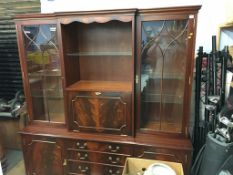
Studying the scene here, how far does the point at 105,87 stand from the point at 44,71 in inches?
25.3

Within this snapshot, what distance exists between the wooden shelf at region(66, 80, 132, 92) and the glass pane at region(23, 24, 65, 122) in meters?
0.23

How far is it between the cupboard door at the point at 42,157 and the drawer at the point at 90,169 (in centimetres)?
12

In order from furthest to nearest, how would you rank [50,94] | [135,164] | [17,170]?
[17,170]
[50,94]
[135,164]

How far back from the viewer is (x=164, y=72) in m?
1.83

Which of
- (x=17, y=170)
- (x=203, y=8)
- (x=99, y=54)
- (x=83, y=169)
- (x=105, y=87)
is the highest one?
(x=203, y=8)

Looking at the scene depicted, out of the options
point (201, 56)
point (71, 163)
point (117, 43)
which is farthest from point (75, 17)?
point (71, 163)

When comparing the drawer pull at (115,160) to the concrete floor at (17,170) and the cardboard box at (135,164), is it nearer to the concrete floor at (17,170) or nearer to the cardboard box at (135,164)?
the cardboard box at (135,164)

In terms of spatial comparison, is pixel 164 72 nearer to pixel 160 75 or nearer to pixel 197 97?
pixel 160 75

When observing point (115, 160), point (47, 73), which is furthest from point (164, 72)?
point (47, 73)

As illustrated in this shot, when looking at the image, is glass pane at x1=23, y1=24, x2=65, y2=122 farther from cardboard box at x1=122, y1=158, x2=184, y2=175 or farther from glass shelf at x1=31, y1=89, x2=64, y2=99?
cardboard box at x1=122, y1=158, x2=184, y2=175

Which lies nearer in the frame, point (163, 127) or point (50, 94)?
point (163, 127)

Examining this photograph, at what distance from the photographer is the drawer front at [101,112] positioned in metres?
1.84

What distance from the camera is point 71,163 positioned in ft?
6.73

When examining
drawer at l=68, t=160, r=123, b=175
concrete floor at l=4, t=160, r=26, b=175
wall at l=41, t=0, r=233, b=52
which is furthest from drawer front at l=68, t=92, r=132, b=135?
concrete floor at l=4, t=160, r=26, b=175
